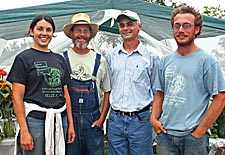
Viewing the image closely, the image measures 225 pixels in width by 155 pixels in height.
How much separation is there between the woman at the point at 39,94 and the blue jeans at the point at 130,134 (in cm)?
52

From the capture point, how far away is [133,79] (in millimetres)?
3242

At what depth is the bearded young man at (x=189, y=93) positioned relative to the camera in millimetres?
2578

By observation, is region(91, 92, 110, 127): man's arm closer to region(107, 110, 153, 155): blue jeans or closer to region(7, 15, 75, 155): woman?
region(107, 110, 153, 155): blue jeans

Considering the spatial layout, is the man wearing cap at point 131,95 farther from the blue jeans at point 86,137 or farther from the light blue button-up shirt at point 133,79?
the blue jeans at point 86,137

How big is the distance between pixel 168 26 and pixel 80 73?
150cm

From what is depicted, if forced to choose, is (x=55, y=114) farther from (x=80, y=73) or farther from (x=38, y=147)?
(x=80, y=73)

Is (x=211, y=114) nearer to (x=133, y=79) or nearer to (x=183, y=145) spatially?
(x=183, y=145)

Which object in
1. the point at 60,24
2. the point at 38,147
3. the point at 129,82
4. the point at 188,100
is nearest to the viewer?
the point at 188,100

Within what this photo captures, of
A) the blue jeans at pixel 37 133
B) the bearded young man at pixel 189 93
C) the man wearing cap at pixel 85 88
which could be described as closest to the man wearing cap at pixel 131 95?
the man wearing cap at pixel 85 88

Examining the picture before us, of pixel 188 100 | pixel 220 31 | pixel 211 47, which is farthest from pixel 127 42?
pixel 211 47

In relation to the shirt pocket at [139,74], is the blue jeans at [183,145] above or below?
below

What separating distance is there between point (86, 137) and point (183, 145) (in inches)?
39.7

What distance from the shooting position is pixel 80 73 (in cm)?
329

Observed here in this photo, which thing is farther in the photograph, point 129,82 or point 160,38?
point 160,38
